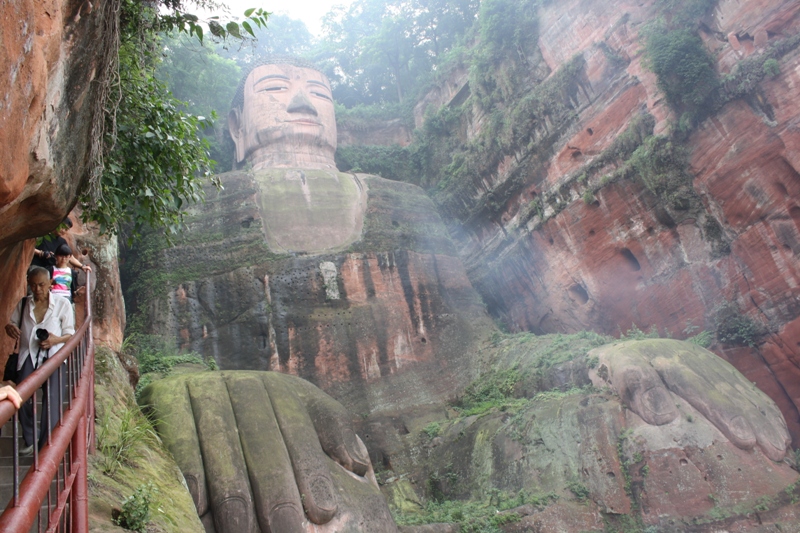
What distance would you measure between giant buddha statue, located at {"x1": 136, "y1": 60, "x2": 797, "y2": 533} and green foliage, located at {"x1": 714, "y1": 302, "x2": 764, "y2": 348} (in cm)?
167

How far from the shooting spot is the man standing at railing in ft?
13.1

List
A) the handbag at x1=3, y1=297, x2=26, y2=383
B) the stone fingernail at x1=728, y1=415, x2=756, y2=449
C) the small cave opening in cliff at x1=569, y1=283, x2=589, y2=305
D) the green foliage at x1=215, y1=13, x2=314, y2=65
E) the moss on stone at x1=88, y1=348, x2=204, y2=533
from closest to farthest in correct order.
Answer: the handbag at x1=3, y1=297, x2=26, y2=383, the moss on stone at x1=88, y1=348, x2=204, y2=533, the stone fingernail at x1=728, y1=415, x2=756, y2=449, the small cave opening in cliff at x1=569, y1=283, x2=589, y2=305, the green foliage at x1=215, y1=13, x2=314, y2=65

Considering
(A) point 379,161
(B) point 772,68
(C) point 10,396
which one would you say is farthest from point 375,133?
(C) point 10,396

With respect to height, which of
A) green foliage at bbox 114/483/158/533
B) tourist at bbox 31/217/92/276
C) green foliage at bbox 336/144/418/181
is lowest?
green foliage at bbox 114/483/158/533

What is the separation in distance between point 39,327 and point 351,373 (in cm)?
1041

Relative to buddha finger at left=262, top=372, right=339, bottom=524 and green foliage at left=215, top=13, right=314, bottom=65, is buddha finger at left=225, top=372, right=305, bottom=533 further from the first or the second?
green foliage at left=215, top=13, right=314, bottom=65

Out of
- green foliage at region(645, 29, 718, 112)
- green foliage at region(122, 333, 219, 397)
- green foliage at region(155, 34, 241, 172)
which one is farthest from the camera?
green foliage at region(155, 34, 241, 172)

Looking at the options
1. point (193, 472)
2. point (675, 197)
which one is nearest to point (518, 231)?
point (675, 197)

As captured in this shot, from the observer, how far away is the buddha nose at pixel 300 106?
1961cm

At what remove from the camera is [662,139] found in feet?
45.8

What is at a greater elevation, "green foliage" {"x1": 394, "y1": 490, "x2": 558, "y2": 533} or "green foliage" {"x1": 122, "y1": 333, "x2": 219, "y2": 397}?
"green foliage" {"x1": 122, "y1": 333, "x2": 219, "y2": 397}

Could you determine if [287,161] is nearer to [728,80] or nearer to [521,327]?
[521,327]

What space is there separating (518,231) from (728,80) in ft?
21.5

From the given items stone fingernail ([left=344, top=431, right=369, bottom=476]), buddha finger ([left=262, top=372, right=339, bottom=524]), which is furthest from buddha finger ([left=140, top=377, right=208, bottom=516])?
stone fingernail ([left=344, top=431, right=369, bottom=476])
